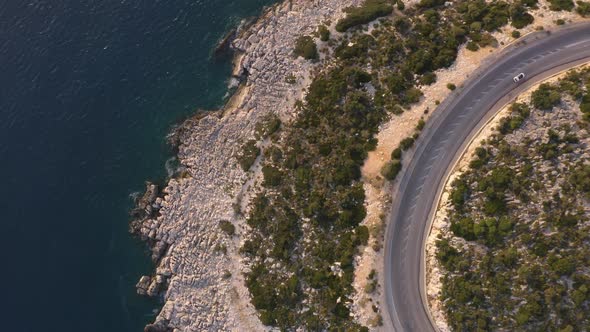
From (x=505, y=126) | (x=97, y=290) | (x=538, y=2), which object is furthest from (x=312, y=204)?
(x=538, y=2)

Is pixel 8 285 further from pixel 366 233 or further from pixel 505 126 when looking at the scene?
pixel 505 126

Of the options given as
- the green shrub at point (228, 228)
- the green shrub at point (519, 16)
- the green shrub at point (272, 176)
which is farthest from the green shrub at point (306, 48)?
the green shrub at point (228, 228)

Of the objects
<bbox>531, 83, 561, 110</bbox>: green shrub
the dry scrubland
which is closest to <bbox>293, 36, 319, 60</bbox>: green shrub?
the dry scrubland

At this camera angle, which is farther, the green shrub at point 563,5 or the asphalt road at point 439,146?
the green shrub at point 563,5

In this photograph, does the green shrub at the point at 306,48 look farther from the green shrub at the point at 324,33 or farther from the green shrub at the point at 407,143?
the green shrub at the point at 407,143

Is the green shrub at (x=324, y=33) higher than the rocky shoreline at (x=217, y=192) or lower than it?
higher

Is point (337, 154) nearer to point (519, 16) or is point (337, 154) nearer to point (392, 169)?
point (392, 169)
